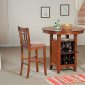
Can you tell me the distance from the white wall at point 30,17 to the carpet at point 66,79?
3.31 metres

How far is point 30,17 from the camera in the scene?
749cm

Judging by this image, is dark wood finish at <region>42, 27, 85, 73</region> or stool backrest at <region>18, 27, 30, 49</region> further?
dark wood finish at <region>42, 27, 85, 73</region>

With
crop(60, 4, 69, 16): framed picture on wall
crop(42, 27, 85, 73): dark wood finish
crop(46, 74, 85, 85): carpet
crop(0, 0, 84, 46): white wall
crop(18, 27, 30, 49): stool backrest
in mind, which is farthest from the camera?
crop(60, 4, 69, 16): framed picture on wall

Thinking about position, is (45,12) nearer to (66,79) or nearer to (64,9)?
(64,9)

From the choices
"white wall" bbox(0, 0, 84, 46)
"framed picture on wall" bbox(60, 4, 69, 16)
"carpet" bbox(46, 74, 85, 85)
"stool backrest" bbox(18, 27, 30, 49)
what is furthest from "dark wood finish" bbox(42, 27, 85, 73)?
"framed picture on wall" bbox(60, 4, 69, 16)

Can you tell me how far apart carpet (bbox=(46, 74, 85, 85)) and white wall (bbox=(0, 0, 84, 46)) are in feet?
10.9

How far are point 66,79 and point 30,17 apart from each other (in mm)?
3607

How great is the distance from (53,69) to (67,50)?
520 millimetres

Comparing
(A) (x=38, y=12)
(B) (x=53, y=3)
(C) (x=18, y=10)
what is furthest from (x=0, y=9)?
(B) (x=53, y=3)

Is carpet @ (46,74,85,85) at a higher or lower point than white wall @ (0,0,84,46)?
lower

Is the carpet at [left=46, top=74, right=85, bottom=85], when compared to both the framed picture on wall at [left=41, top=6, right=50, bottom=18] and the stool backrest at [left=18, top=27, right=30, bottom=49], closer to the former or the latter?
the stool backrest at [left=18, top=27, right=30, bottom=49]

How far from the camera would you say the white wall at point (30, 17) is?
291 inches

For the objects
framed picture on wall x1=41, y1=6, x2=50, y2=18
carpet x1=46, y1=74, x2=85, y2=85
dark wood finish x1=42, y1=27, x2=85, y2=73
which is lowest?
carpet x1=46, y1=74, x2=85, y2=85

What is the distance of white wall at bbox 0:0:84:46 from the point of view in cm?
738
